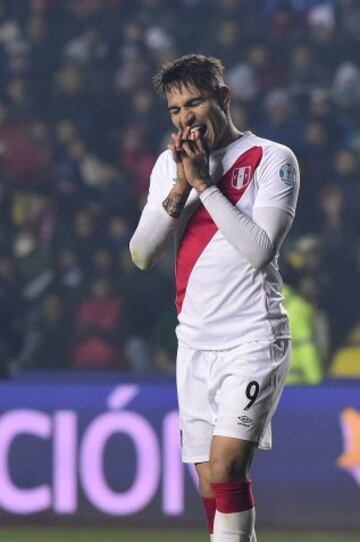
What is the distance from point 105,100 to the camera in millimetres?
12148

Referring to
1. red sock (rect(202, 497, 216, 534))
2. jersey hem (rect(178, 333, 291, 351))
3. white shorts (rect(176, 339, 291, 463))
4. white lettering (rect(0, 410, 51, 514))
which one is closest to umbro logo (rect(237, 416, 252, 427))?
white shorts (rect(176, 339, 291, 463))

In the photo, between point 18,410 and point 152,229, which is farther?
point 18,410

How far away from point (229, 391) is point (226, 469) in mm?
250

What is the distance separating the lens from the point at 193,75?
429cm

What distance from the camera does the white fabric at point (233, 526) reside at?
4223 millimetres

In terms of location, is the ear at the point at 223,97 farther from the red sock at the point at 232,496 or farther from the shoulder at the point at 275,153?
the red sock at the point at 232,496

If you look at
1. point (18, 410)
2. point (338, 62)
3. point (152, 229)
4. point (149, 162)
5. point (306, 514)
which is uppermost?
point (338, 62)

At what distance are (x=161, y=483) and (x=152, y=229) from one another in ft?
9.15

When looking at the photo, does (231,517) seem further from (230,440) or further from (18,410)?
(18,410)

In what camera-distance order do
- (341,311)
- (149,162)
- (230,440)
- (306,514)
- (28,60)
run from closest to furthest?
(230,440) → (306,514) → (341,311) → (149,162) → (28,60)

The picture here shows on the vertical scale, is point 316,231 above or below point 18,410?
above

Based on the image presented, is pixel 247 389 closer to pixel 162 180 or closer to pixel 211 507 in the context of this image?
pixel 211 507

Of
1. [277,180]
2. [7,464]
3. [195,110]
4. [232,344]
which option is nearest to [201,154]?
[195,110]

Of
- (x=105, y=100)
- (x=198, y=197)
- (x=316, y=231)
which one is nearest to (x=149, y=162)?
(x=105, y=100)
